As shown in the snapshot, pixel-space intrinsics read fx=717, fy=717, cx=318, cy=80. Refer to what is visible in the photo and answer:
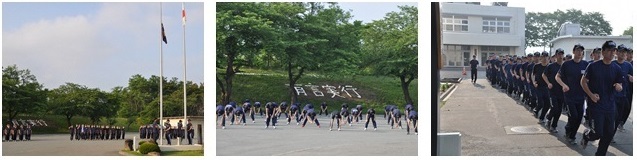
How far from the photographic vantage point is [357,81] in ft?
25.4

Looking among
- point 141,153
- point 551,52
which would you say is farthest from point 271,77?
point 551,52

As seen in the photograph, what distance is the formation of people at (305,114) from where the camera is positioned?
7570 mm

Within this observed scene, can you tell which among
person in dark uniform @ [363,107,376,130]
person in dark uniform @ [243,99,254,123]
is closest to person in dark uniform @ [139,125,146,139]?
person in dark uniform @ [243,99,254,123]

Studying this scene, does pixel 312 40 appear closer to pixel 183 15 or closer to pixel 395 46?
pixel 395 46

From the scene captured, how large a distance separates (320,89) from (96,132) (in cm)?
247

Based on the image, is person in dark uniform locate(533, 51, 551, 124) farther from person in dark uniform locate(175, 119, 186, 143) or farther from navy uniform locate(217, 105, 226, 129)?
person in dark uniform locate(175, 119, 186, 143)

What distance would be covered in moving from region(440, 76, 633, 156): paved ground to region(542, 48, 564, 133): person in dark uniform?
68mm

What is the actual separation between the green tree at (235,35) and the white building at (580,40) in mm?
3066

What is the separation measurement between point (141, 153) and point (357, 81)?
2.46m

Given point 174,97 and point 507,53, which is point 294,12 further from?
point 507,53

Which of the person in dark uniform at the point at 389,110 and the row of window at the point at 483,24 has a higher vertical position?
the row of window at the point at 483,24

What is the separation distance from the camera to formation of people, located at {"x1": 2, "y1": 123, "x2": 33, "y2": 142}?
7.75m

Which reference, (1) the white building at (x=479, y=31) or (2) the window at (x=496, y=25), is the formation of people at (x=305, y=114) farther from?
(2) the window at (x=496, y=25)

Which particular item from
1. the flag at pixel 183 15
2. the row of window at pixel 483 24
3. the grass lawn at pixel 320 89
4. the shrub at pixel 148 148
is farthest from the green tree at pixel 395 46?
the shrub at pixel 148 148
